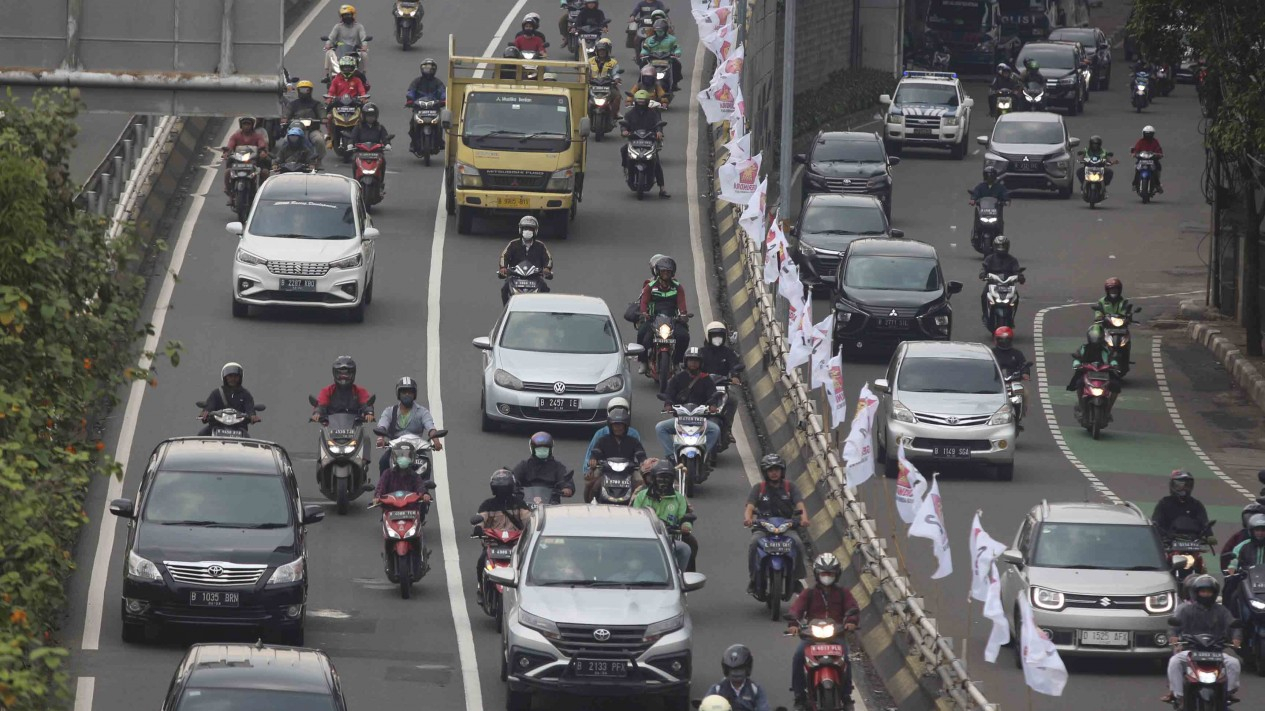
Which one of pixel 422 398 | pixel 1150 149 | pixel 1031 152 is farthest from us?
pixel 1150 149

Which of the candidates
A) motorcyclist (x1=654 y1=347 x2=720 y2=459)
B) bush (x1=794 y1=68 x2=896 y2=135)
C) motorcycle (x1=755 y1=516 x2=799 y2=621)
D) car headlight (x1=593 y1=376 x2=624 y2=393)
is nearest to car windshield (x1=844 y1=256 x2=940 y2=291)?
car headlight (x1=593 y1=376 x2=624 y2=393)

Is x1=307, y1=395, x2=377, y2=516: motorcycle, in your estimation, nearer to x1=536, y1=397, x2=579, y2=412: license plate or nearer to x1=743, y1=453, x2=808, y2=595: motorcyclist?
x1=536, y1=397, x2=579, y2=412: license plate

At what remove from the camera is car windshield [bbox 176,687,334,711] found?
1623cm

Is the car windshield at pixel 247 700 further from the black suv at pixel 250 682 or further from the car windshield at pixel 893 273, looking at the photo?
the car windshield at pixel 893 273

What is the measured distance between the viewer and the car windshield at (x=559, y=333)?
3006 cm

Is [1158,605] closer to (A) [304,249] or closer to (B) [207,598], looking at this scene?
(B) [207,598]

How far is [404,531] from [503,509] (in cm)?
117

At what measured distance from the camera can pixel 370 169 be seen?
40562 mm

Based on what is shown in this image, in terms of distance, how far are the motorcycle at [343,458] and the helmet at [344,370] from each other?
0.36 metres

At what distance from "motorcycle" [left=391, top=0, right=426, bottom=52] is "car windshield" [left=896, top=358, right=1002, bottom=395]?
1028 inches

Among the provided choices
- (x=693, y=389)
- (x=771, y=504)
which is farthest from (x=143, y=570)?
(x=693, y=389)

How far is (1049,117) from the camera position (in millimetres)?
53000

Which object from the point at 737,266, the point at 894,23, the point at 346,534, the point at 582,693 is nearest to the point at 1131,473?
the point at 737,266

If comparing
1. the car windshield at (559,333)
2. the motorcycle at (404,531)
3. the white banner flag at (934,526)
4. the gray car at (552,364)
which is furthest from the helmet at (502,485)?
the car windshield at (559,333)
